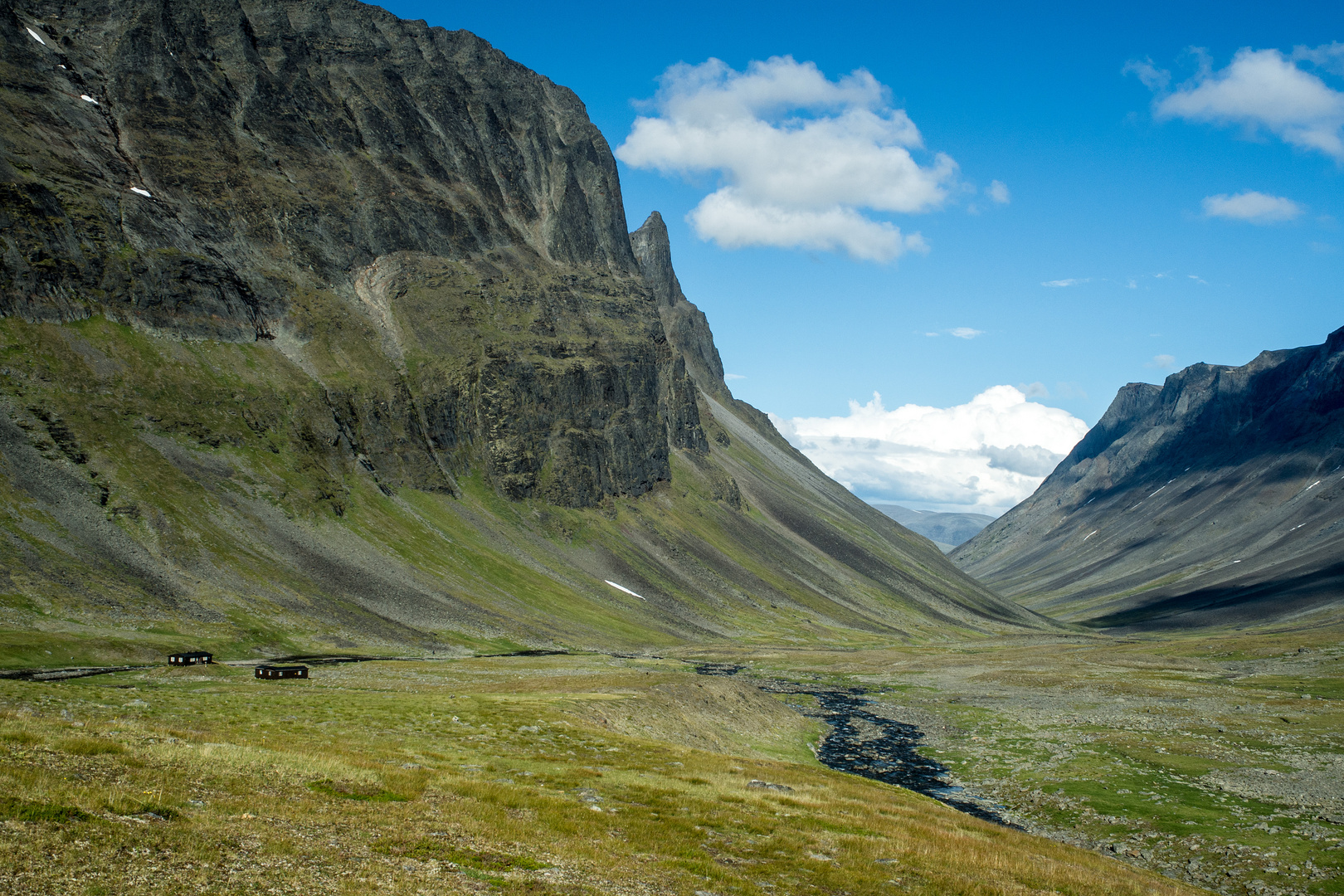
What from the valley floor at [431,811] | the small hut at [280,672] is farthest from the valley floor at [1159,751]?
the small hut at [280,672]

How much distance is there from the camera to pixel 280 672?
2527 inches

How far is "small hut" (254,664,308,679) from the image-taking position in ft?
209

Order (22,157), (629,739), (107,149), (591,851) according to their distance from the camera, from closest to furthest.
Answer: (591,851)
(629,739)
(22,157)
(107,149)

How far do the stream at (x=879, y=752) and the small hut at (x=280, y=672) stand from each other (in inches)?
1633

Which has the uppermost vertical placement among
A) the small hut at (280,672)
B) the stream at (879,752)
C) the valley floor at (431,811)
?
the valley floor at (431,811)

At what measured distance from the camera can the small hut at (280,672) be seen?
63.6m

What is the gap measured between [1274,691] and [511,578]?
111 metres

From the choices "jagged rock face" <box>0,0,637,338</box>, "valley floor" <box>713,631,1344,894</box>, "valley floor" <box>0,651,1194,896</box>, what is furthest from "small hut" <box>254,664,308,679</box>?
"jagged rock face" <box>0,0,637,338</box>

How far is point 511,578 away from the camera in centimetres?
14675

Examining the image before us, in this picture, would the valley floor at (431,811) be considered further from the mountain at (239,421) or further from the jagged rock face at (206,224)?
the jagged rock face at (206,224)

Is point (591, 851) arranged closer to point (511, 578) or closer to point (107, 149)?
point (511, 578)

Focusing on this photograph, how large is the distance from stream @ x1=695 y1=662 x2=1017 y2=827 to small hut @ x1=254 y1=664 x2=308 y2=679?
41.5 metres

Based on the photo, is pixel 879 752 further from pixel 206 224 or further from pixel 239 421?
pixel 206 224

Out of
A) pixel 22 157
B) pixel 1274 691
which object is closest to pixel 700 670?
pixel 1274 691
